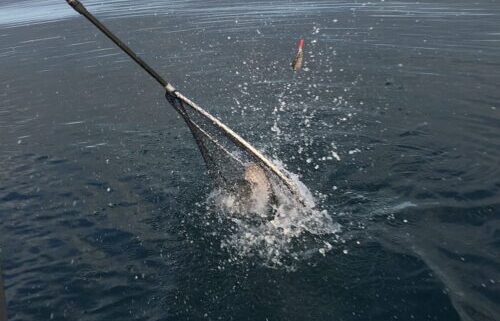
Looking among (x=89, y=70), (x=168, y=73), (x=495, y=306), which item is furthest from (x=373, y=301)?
(x=89, y=70)

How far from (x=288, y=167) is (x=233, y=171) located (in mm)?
2326

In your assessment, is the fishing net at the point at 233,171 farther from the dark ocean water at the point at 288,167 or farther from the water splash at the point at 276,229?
the dark ocean water at the point at 288,167

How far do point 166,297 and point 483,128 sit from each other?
9.96 m

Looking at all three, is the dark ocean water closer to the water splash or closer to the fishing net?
the water splash

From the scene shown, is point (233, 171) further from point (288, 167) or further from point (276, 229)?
point (288, 167)

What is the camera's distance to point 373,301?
6.01m

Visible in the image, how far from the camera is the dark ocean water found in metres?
6.34

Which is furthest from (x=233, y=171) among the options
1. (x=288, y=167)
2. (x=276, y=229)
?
(x=288, y=167)

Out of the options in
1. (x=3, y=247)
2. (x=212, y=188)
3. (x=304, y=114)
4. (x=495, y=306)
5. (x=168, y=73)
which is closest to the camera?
(x=495, y=306)

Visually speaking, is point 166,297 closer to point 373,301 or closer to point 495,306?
point 373,301

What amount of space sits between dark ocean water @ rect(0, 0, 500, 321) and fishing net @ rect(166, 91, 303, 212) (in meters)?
0.88

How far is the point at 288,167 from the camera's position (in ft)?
33.7

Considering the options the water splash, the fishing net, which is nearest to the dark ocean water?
the water splash

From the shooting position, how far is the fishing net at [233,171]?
7.53 m
